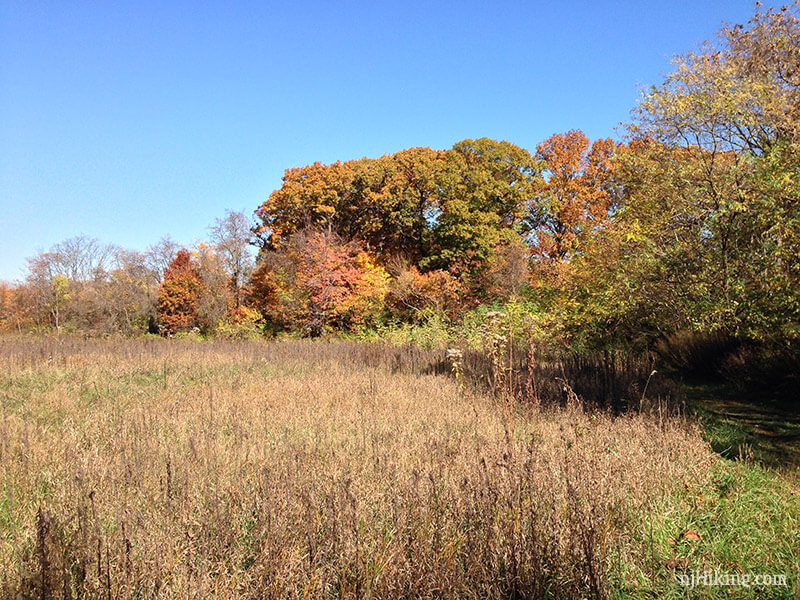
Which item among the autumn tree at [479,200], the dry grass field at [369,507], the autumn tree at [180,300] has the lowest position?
the dry grass field at [369,507]

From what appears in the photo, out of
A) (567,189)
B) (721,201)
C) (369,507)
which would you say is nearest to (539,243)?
(567,189)

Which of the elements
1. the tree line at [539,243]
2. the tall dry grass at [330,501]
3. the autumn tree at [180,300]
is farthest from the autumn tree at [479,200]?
the tall dry grass at [330,501]

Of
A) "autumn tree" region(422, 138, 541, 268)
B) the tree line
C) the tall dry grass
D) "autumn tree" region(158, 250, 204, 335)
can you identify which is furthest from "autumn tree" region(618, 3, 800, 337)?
"autumn tree" region(158, 250, 204, 335)

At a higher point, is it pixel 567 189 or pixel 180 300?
pixel 567 189

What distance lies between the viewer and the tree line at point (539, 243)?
26.0 ft

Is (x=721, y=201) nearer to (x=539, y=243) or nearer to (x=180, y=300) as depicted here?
(x=539, y=243)

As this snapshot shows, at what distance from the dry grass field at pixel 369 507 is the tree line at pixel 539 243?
4384 mm

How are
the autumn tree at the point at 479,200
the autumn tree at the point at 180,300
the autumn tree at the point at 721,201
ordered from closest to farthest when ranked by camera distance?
the autumn tree at the point at 721,201, the autumn tree at the point at 479,200, the autumn tree at the point at 180,300

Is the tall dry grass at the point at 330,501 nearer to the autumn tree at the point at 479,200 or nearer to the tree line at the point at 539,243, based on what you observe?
the tree line at the point at 539,243

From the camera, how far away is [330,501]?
261 cm

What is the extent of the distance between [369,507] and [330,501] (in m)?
0.47

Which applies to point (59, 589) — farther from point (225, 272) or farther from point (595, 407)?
point (225, 272)

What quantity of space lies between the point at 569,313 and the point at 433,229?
15.1 meters

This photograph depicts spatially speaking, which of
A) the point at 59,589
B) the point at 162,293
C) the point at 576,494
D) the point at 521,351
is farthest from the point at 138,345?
the point at 162,293
